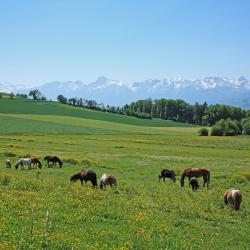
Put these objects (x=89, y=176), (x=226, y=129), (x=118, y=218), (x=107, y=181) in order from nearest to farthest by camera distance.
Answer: (x=118, y=218)
(x=107, y=181)
(x=89, y=176)
(x=226, y=129)

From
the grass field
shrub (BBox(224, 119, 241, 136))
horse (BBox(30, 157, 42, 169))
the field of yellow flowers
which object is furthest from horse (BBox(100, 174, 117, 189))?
shrub (BBox(224, 119, 241, 136))

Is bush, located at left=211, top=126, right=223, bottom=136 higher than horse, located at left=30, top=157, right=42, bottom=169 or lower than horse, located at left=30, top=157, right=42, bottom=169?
higher

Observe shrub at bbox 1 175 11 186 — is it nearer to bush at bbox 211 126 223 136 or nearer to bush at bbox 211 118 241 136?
bush at bbox 211 126 223 136

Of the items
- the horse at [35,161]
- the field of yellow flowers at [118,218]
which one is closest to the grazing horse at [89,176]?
the field of yellow flowers at [118,218]

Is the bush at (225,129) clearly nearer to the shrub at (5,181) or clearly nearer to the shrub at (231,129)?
the shrub at (231,129)

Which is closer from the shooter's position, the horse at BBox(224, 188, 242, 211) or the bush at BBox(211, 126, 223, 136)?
the horse at BBox(224, 188, 242, 211)

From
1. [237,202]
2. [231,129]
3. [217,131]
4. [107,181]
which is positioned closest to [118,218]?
[237,202]

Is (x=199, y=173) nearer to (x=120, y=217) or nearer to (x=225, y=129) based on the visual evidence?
(x=120, y=217)

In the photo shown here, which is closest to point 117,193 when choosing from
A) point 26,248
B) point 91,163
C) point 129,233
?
point 129,233

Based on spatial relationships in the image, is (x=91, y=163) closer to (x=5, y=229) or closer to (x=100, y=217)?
(x=100, y=217)

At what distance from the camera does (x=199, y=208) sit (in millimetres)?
23625

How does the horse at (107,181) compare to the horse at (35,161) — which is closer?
the horse at (107,181)

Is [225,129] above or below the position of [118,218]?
above

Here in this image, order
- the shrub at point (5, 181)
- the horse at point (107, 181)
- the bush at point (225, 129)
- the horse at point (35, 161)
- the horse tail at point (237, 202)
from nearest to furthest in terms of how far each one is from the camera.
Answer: the horse tail at point (237, 202) → the shrub at point (5, 181) → the horse at point (107, 181) → the horse at point (35, 161) → the bush at point (225, 129)
